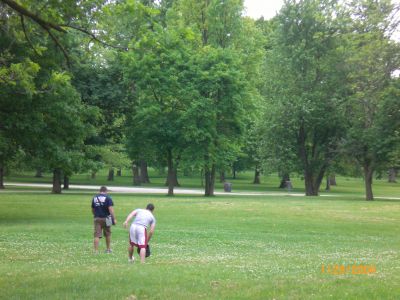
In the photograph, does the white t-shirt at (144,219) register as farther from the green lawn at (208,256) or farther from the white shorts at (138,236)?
the green lawn at (208,256)

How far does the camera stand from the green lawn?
836cm

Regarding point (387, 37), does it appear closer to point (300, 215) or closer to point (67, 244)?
point (67, 244)

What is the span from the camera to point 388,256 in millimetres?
14305

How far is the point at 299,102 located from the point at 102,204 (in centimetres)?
3760

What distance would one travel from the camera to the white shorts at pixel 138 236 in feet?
40.4

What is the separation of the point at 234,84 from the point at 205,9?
8.19 meters

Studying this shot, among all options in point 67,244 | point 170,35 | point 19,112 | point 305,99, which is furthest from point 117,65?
point 67,244

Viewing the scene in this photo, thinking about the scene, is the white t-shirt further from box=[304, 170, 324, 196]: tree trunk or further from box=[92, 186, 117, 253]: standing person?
box=[304, 170, 324, 196]: tree trunk
